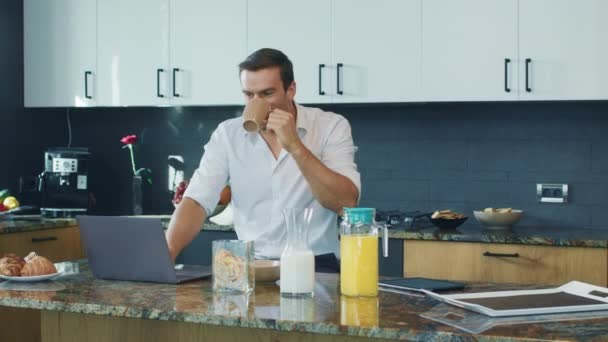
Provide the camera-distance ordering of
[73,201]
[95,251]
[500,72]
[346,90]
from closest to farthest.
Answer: [95,251], [500,72], [346,90], [73,201]

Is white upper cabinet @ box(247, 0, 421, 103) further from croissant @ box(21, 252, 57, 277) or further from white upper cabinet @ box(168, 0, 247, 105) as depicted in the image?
croissant @ box(21, 252, 57, 277)

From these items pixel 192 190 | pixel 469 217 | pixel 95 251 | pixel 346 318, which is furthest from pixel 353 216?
pixel 469 217

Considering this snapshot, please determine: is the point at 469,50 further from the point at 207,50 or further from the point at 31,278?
the point at 31,278

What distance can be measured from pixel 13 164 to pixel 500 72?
8.92ft

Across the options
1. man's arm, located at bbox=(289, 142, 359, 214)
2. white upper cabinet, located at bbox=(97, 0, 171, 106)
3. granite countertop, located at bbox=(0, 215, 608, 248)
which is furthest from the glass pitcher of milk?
white upper cabinet, located at bbox=(97, 0, 171, 106)

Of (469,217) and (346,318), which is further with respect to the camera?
(469,217)

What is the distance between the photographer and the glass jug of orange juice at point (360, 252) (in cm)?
Result: 205

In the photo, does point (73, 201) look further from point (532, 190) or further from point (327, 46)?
point (532, 190)

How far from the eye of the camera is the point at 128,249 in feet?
7.55

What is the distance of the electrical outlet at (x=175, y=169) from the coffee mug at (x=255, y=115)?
98.2 inches

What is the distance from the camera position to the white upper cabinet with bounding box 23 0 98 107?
4.73 meters

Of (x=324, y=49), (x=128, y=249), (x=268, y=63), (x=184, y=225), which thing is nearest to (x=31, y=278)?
(x=128, y=249)

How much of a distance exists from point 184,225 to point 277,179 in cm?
45

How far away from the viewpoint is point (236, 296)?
211cm
